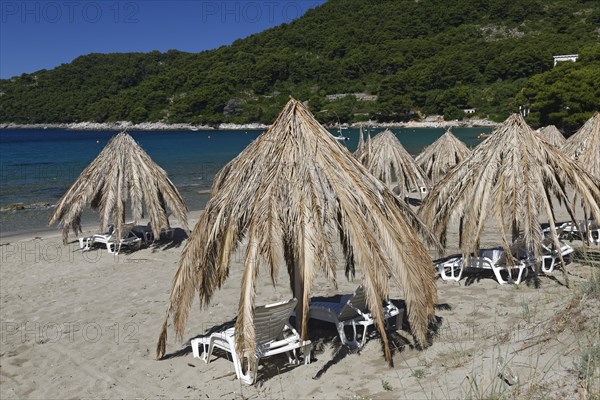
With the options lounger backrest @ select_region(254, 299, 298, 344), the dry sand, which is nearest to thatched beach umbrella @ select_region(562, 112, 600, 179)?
the dry sand

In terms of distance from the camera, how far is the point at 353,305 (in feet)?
18.2

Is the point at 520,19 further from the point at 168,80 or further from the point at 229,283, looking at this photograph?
the point at 229,283

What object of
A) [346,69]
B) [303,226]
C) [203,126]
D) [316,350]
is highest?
[346,69]

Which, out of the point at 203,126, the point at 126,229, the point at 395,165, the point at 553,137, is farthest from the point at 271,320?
the point at 203,126

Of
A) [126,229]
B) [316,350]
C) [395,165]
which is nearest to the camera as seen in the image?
[316,350]

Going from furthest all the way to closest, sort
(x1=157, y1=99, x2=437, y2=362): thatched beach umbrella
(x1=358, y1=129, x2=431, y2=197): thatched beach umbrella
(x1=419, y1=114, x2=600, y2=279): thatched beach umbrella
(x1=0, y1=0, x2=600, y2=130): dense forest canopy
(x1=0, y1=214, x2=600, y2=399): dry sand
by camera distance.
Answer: (x1=0, y1=0, x2=600, y2=130): dense forest canopy < (x1=358, y1=129, x2=431, y2=197): thatched beach umbrella < (x1=419, y1=114, x2=600, y2=279): thatched beach umbrella < (x1=157, y1=99, x2=437, y2=362): thatched beach umbrella < (x1=0, y1=214, x2=600, y2=399): dry sand

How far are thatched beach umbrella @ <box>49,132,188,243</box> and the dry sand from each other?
1.80 metres

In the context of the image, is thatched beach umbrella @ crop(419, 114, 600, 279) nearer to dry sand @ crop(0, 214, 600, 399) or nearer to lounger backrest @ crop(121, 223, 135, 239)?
dry sand @ crop(0, 214, 600, 399)

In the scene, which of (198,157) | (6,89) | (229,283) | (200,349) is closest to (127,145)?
(229,283)

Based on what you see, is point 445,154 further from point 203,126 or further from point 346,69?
point 346,69

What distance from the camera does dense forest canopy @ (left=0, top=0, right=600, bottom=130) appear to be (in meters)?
83.4

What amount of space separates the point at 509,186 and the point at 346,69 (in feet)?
325

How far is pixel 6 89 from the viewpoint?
12794 cm

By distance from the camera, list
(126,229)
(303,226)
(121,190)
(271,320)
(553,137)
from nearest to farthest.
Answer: (303,226) < (271,320) < (121,190) < (126,229) < (553,137)
